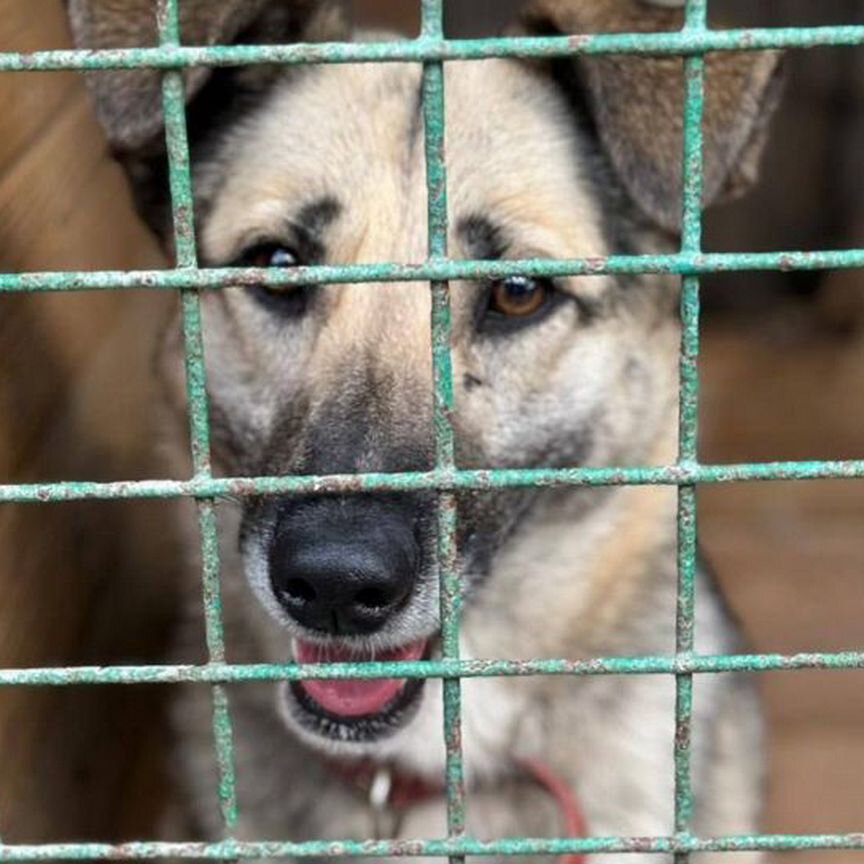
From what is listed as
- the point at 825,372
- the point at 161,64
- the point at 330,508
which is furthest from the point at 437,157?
the point at 825,372

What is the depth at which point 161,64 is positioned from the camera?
113 centimetres

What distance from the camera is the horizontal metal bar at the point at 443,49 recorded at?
3.58 ft

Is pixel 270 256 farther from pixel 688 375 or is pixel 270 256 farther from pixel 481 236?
pixel 688 375

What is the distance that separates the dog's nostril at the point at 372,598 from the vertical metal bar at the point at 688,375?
1.02 feet

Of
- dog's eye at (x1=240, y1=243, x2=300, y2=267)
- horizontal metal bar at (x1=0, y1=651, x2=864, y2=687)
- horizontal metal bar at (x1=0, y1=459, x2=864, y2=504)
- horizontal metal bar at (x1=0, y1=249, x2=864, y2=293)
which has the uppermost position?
dog's eye at (x1=240, y1=243, x2=300, y2=267)

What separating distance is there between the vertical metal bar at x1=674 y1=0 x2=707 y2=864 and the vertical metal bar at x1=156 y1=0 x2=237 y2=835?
1.22ft

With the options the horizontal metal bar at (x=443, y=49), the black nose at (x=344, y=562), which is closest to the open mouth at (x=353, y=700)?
the black nose at (x=344, y=562)

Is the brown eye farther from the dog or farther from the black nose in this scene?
the black nose

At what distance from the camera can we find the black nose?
140 cm

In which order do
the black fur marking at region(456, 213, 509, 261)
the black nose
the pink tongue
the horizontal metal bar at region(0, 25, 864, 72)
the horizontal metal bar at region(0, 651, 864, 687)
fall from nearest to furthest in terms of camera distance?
1. the horizontal metal bar at region(0, 25, 864, 72)
2. the horizontal metal bar at region(0, 651, 864, 687)
3. the black nose
4. the pink tongue
5. the black fur marking at region(456, 213, 509, 261)

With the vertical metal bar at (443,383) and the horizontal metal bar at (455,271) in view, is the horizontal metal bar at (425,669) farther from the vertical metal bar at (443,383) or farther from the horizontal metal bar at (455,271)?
the horizontal metal bar at (455,271)

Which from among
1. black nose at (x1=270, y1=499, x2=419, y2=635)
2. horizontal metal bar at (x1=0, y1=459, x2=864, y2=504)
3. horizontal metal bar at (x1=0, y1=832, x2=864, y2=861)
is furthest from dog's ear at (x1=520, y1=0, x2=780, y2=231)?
horizontal metal bar at (x1=0, y1=832, x2=864, y2=861)

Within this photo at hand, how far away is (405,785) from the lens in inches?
70.5

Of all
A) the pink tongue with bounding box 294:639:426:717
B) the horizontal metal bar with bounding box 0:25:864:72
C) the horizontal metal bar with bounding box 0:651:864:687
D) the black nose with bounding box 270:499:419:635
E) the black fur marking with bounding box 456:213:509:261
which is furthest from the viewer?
the black fur marking with bounding box 456:213:509:261
